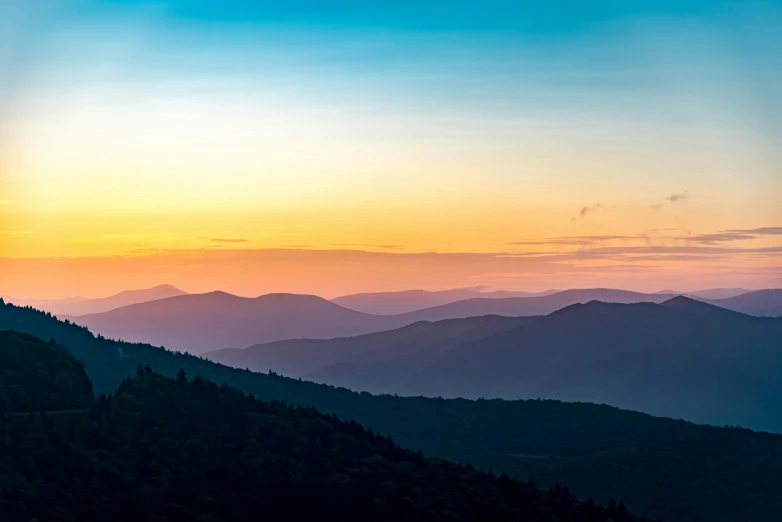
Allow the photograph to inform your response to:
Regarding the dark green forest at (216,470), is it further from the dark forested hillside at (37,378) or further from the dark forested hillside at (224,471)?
the dark forested hillside at (37,378)

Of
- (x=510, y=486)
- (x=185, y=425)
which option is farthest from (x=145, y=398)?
(x=510, y=486)

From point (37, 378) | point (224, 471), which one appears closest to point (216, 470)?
point (224, 471)

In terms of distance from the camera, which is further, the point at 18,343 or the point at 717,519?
the point at 717,519

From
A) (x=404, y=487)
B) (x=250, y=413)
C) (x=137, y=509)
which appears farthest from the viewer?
(x=250, y=413)

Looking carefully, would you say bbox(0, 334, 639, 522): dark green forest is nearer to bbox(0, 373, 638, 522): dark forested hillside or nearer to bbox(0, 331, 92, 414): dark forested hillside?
bbox(0, 373, 638, 522): dark forested hillside

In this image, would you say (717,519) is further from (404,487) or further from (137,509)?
(137,509)

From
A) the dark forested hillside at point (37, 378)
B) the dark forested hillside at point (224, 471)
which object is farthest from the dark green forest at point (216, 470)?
the dark forested hillside at point (37, 378)
